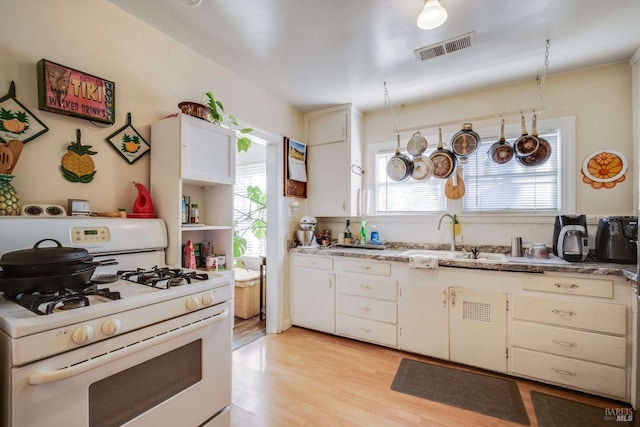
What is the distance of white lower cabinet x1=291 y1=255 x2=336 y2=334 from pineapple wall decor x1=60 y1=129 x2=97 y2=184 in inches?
77.1

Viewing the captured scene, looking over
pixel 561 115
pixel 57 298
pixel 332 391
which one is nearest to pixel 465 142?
pixel 561 115

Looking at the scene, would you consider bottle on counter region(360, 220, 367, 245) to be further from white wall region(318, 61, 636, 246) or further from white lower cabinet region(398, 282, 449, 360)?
white lower cabinet region(398, 282, 449, 360)

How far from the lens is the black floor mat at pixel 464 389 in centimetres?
178

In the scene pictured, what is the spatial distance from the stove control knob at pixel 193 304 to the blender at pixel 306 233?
6.27 ft

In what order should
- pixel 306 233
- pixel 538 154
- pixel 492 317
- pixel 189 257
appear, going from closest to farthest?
pixel 189 257
pixel 492 317
pixel 538 154
pixel 306 233

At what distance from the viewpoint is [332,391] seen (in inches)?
77.7

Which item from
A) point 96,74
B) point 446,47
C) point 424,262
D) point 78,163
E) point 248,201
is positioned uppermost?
point 446,47

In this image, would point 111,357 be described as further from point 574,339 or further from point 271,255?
point 574,339

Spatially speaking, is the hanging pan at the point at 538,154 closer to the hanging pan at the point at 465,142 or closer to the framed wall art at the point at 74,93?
the hanging pan at the point at 465,142

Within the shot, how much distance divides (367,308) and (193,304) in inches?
71.6

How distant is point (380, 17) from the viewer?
1.75 m

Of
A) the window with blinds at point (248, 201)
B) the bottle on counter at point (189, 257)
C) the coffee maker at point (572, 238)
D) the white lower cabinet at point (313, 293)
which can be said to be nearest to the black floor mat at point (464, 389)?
the white lower cabinet at point (313, 293)

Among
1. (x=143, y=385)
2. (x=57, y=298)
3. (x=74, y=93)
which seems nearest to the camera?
(x=57, y=298)

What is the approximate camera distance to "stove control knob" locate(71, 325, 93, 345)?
864 mm
